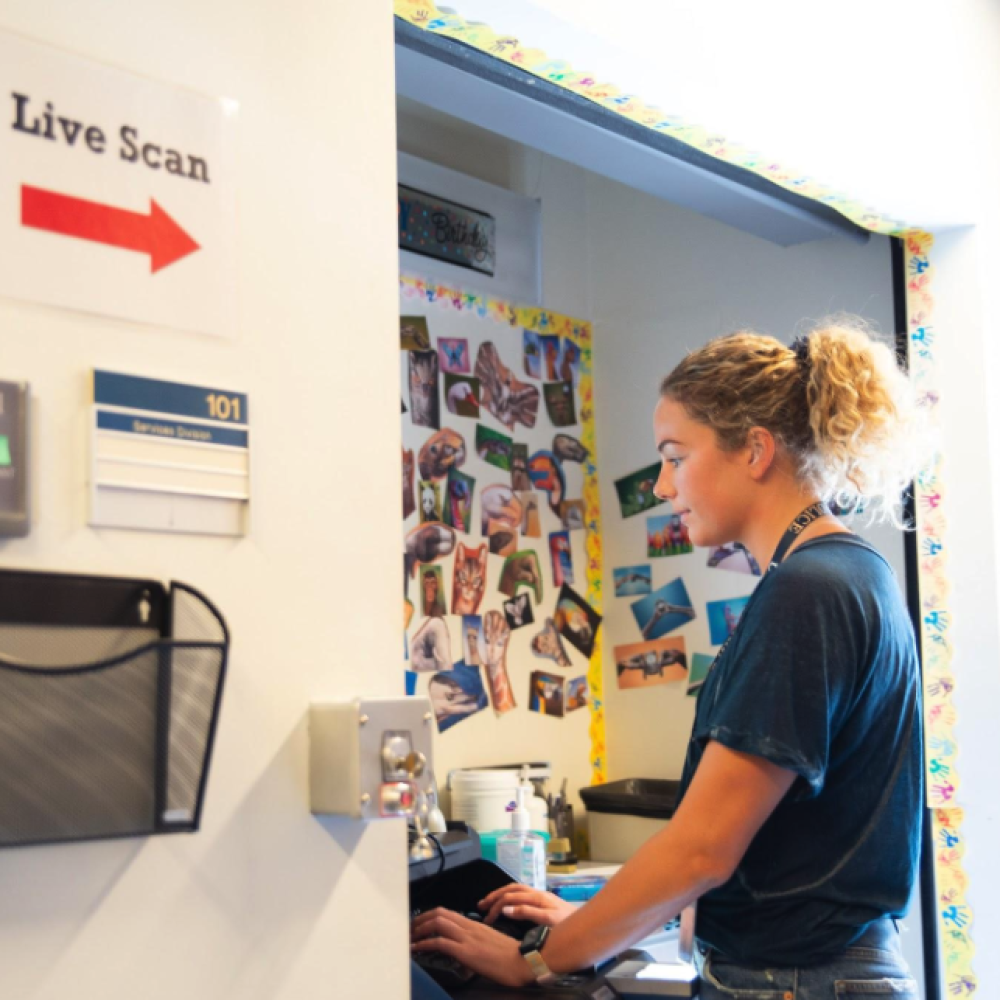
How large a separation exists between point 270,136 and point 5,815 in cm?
65

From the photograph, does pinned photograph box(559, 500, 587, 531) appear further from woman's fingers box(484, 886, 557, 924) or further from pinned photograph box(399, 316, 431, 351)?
woman's fingers box(484, 886, 557, 924)

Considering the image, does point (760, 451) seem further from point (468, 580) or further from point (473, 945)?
point (468, 580)

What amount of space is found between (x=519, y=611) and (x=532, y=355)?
0.74 meters

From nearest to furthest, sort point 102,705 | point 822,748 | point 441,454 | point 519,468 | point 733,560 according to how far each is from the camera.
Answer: point 102,705 < point 822,748 < point 441,454 < point 733,560 < point 519,468

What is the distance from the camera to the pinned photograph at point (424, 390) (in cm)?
316

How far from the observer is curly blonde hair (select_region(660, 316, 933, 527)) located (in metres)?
1.66

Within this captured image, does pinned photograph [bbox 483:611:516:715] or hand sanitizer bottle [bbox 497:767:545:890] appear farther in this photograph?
pinned photograph [bbox 483:611:516:715]

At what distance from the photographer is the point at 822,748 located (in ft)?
4.66

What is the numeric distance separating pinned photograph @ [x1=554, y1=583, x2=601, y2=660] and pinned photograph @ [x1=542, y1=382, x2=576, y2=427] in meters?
0.48

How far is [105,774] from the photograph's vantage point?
36.2 inches

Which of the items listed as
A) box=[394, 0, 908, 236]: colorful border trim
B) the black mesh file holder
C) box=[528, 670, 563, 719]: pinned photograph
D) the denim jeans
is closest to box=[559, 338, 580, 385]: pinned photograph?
box=[528, 670, 563, 719]: pinned photograph

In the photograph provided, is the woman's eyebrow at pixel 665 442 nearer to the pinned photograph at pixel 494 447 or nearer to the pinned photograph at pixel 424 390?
the pinned photograph at pixel 424 390

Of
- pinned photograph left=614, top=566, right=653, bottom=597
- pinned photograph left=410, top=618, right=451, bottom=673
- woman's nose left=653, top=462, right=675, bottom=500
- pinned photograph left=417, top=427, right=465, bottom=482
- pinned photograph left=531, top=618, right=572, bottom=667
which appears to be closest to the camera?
woman's nose left=653, top=462, right=675, bottom=500

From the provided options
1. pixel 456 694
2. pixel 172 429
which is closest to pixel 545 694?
pixel 456 694
